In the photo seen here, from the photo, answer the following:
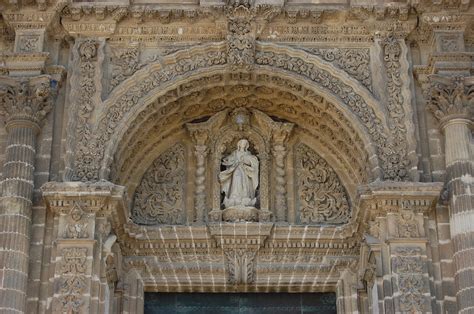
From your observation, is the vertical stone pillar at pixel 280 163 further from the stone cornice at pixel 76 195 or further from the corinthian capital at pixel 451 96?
the stone cornice at pixel 76 195

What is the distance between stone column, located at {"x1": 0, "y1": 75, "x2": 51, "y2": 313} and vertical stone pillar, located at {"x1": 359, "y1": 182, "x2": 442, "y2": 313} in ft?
16.8

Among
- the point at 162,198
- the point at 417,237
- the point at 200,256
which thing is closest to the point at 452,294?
the point at 417,237

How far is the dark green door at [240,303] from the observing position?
15.5 metres

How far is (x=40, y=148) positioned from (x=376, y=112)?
17.8 ft

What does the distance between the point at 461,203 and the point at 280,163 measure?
3354 mm

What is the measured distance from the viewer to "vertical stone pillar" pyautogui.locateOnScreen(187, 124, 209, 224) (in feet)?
51.6

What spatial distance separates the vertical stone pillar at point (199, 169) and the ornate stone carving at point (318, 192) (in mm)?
1611

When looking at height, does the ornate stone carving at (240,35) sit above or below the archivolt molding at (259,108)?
above

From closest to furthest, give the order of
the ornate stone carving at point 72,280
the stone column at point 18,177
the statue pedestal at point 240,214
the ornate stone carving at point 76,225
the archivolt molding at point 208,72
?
the ornate stone carving at point 72,280 → the stone column at point 18,177 → the ornate stone carving at point 76,225 → the archivolt molding at point 208,72 → the statue pedestal at point 240,214

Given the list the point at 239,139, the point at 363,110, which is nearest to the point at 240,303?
the point at 239,139

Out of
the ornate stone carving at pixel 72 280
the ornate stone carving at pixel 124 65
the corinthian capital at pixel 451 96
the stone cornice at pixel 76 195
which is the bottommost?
the ornate stone carving at pixel 72 280

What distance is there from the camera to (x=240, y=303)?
51.0 ft

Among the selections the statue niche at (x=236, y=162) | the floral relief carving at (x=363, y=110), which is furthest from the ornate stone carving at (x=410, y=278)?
the statue niche at (x=236, y=162)

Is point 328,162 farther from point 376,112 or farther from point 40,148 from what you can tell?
point 40,148
